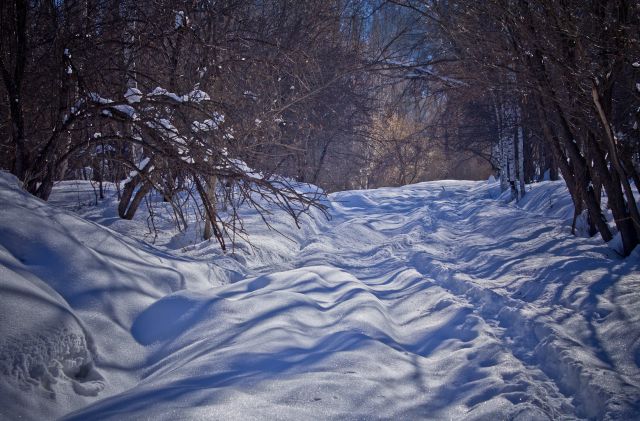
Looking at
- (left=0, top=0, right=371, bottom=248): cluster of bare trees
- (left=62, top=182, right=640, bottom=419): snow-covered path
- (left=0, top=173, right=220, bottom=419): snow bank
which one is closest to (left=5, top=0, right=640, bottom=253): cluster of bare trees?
(left=0, top=0, right=371, bottom=248): cluster of bare trees

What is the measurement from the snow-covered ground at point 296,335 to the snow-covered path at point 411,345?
0.02 m

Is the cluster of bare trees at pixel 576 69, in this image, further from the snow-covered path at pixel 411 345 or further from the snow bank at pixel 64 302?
the snow bank at pixel 64 302

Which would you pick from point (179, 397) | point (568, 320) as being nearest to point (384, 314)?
point (568, 320)

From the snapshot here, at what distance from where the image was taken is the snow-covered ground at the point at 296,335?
2.43 meters

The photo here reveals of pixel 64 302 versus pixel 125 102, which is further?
pixel 125 102

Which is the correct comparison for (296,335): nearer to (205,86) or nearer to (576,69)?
(205,86)

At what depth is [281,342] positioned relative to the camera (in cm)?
333

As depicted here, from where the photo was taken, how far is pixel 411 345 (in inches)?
154

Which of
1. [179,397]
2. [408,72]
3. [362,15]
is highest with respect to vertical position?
[362,15]

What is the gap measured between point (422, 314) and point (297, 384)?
8.21ft

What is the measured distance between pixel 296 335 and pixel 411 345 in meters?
1.12

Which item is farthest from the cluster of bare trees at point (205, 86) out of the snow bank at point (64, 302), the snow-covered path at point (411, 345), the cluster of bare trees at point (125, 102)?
the snow-covered path at point (411, 345)

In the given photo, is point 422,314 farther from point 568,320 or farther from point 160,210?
point 160,210

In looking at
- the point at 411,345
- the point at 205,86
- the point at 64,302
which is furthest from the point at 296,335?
the point at 205,86
